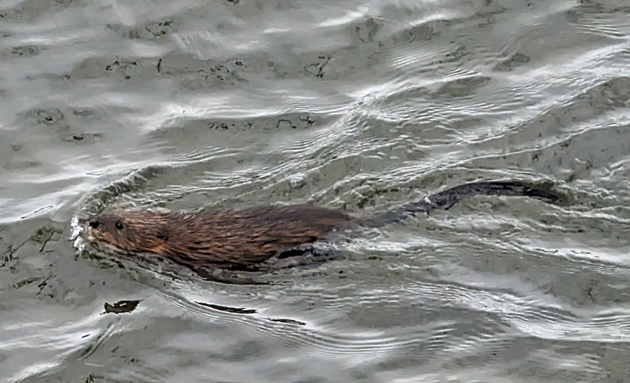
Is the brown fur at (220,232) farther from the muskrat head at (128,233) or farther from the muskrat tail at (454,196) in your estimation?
the muskrat tail at (454,196)

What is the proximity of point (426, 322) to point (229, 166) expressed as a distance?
7.31 feet

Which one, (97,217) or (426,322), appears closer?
(426,322)

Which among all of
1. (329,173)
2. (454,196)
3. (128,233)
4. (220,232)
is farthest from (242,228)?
(454,196)

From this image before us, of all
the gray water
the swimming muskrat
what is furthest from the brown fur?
the gray water

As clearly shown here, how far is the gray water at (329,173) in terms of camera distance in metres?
6.02

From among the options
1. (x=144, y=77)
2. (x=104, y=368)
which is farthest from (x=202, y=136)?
(x=104, y=368)

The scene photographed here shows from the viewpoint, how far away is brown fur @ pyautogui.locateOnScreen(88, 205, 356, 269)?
22.0 feet

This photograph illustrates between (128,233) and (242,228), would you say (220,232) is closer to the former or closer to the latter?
(242,228)

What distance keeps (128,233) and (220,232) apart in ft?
2.04

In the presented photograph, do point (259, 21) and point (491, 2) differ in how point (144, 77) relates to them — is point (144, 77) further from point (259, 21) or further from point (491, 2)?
point (491, 2)

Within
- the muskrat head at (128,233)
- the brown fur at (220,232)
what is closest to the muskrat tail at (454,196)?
the brown fur at (220,232)

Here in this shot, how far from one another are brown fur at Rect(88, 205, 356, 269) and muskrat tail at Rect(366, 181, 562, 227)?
10.9 inches

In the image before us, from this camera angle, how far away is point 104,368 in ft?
19.7

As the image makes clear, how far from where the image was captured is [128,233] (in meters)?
6.93
